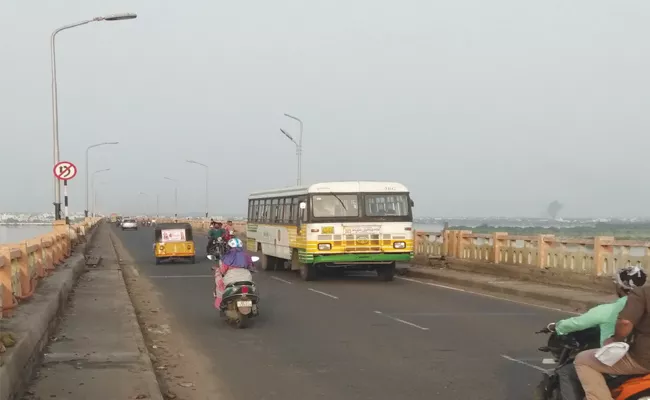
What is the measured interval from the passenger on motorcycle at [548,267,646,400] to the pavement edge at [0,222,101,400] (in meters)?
4.43

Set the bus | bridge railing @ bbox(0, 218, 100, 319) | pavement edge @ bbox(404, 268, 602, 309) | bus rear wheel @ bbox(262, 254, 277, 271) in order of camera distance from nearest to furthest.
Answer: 1. bridge railing @ bbox(0, 218, 100, 319)
2. pavement edge @ bbox(404, 268, 602, 309)
3. the bus
4. bus rear wheel @ bbox(262, 254, 277, 271)

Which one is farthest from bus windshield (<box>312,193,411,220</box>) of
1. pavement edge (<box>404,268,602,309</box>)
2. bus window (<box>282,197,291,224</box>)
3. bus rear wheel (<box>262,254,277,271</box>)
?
bus rear wheel (<box>262,254,277,271</box>)

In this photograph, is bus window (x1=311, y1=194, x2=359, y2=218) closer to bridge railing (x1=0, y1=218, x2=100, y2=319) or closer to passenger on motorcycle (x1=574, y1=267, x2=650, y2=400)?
bridge railing (x1=0, y1=218, x2=100, y2=319)

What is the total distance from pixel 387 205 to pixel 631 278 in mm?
16772

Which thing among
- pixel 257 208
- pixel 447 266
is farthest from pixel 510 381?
pixel 257 208

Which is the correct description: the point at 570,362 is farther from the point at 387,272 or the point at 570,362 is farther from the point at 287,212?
the point at 287,212

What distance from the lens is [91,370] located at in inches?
345

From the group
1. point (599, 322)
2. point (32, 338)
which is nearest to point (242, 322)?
point (32, 338)

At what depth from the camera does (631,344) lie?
5605mm

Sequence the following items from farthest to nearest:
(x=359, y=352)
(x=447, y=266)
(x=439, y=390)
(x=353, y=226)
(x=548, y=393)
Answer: (x=447, y=266)
(x=353, y=226)
(x=359, y=352)
(x=439, y=390)
(x=548, y=393)

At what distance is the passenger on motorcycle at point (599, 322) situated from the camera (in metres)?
5.62

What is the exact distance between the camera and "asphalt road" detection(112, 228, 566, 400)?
28.3ft

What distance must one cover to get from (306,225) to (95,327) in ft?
33.8

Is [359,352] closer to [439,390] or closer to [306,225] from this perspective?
[439,390]
